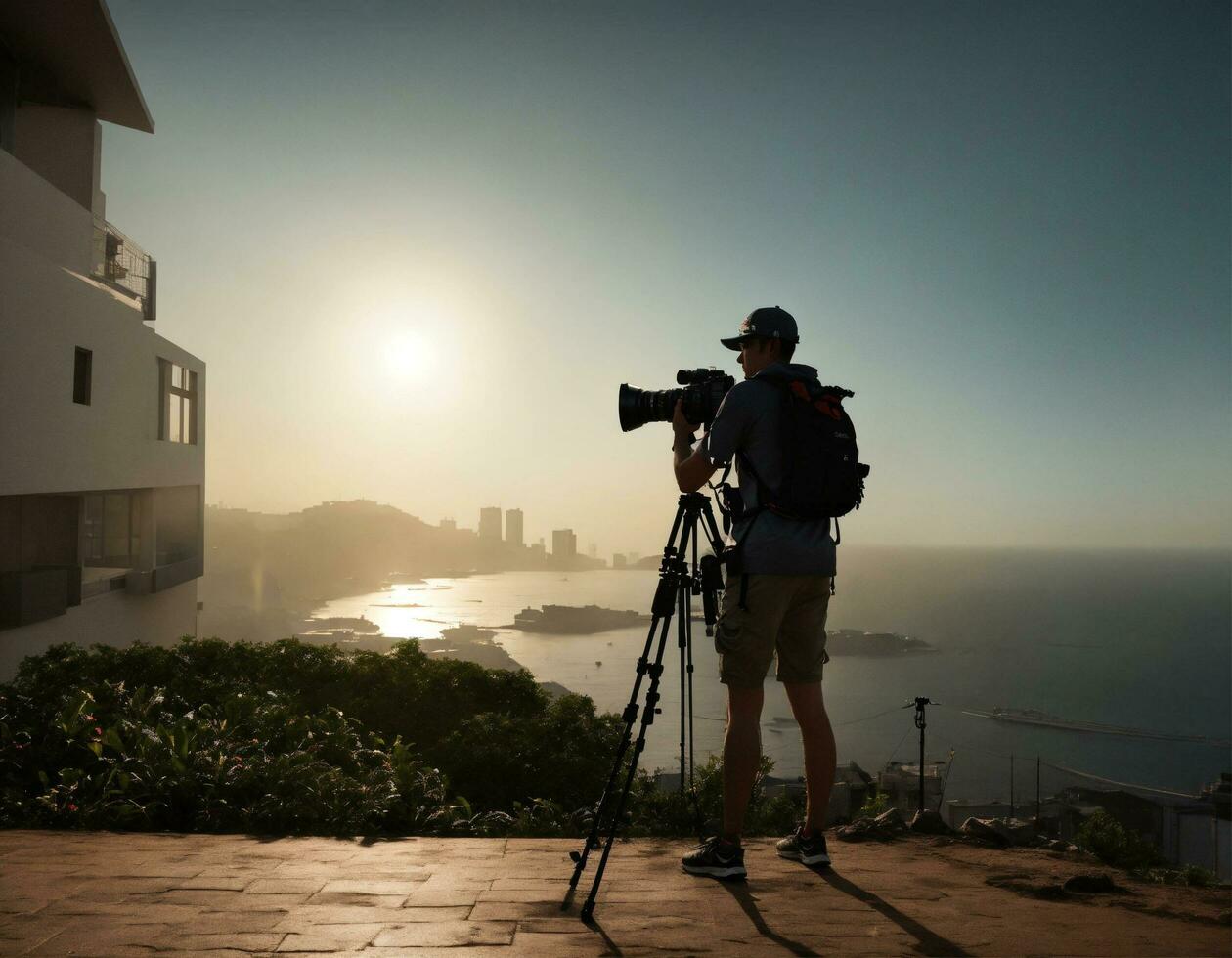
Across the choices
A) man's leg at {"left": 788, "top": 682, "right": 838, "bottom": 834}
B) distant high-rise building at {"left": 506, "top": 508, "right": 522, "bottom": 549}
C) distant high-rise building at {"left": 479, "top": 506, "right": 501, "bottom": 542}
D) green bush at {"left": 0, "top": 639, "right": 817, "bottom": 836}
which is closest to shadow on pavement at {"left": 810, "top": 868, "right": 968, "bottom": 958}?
man's leg at {"left": 788, "top": 682, "right": 838, "bottom": 834}

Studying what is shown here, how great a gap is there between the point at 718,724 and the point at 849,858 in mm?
50752

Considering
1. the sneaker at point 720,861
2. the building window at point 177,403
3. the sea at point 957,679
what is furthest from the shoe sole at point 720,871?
the sea at point 957,679

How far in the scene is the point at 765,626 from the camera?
2.47 m

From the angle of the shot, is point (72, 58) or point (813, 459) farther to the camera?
point (72, 58)

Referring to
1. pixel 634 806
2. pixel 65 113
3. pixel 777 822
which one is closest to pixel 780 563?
pixel 777 822

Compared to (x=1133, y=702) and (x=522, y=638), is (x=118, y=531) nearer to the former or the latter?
(x=522, y=638)

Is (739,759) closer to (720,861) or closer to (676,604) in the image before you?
(720,861)

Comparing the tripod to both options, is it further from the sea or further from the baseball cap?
the sea

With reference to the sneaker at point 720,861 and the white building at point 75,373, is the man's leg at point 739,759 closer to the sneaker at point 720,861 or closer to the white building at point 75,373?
the sneaker at point 720,861

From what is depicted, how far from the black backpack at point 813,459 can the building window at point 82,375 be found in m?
12.3

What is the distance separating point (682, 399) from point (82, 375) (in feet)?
39.5

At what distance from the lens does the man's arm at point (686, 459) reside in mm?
2545

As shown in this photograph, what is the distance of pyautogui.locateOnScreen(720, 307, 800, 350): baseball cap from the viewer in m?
2.64

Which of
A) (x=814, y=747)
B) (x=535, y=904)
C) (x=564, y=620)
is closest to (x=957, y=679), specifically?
(x=564, y=620)
